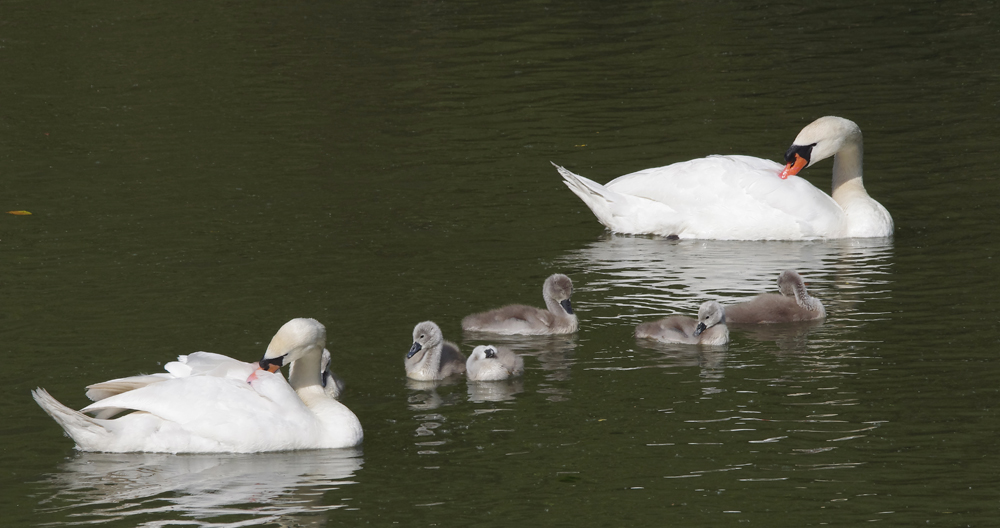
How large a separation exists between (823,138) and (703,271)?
267 cm

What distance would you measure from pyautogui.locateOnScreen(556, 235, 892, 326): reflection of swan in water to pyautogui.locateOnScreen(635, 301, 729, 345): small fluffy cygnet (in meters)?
0.61

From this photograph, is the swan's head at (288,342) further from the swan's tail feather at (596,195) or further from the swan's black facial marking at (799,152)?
the swan's black facial marking at (799,152)

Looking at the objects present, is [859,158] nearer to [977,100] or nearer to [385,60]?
[977,100]

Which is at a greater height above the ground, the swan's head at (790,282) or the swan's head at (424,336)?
the swan's head at (790,282)

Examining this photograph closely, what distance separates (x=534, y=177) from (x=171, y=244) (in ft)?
15.0

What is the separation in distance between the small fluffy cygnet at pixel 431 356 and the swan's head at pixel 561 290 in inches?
42.6

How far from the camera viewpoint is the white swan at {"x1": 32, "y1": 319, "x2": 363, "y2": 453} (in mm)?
9570

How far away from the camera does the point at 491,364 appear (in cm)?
1098

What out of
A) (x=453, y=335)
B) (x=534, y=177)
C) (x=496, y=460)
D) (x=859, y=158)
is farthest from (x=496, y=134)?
(x=496, y=460)

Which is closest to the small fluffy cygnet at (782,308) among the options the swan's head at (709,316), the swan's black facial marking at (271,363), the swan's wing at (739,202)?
the swan's head at (709,316)

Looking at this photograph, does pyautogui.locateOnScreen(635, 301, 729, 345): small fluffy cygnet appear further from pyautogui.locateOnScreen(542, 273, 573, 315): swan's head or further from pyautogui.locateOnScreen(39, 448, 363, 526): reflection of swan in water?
pyautogui.locateOnScreen(39, 448, 363, 526): reflection of swan in water

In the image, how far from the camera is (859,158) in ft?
53.3

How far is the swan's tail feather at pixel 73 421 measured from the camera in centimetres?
937

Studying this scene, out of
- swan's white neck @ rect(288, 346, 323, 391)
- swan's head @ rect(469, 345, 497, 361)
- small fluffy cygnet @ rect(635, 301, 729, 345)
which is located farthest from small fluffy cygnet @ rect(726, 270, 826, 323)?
swan's white neck @ rect(288, 346, 323, 391)
